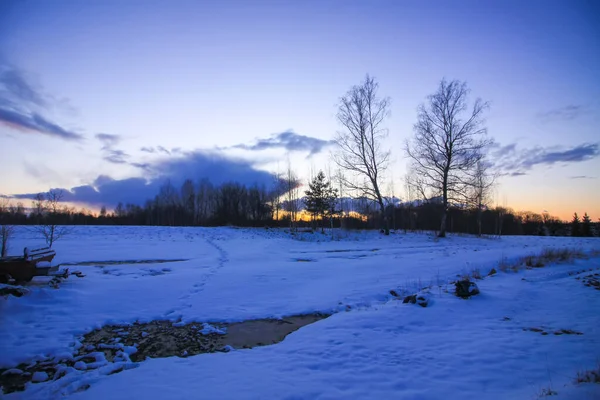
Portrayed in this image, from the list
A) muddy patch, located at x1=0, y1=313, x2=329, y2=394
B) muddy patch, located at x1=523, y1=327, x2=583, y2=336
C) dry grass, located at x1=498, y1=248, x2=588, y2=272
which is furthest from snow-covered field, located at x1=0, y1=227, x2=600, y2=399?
dry grass, located at x1=498, y1=248, x2=588, y2=272

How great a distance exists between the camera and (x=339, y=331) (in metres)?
5.69

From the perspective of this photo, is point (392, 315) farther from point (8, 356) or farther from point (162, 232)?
point (162, 232)

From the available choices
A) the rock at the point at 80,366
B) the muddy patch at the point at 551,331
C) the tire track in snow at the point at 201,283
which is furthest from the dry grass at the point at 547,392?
the tire track in snow at the point at 201,283

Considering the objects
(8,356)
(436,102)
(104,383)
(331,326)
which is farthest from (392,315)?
(436,102)

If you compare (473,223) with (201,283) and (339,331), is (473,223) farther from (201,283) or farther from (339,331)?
(339,331)

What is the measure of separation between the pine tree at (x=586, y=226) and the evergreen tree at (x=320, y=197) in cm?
4365

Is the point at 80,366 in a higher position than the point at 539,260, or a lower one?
lower

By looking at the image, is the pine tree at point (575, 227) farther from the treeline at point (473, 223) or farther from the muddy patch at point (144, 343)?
the muddy patch at point (144, 343)

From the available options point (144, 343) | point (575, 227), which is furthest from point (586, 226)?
point (144, 343)

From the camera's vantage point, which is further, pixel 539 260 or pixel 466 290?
pixel 539 260

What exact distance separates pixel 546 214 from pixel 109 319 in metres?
118

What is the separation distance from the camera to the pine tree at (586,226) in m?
49.5

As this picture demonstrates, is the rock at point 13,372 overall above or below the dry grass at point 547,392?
below

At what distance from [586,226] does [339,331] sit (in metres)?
69.3
